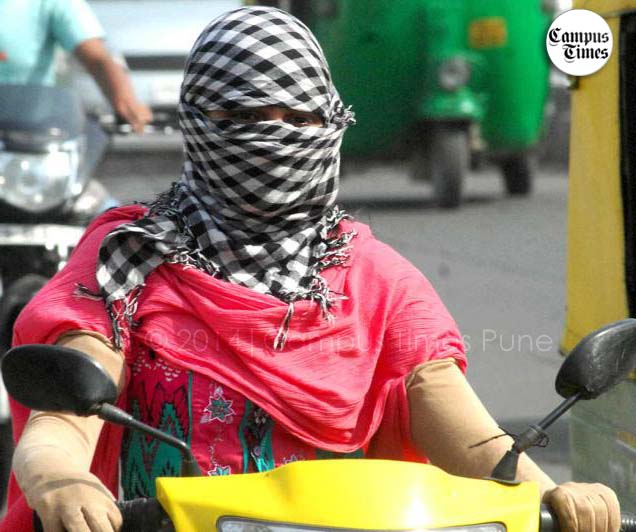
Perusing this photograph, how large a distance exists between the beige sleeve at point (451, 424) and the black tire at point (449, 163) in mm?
10847

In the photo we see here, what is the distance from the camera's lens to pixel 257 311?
2.56m

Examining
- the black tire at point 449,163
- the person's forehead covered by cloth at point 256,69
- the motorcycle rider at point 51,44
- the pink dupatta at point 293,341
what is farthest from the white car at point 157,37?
the pink dupatta at point 293,341

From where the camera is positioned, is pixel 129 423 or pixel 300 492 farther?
pixel 129 423

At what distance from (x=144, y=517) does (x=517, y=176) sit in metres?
13.6

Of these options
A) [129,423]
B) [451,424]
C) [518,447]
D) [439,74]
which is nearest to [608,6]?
[451,424]

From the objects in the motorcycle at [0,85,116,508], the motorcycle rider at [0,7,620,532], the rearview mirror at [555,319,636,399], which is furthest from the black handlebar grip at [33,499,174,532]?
the motorcycle at [0,85,116,508]

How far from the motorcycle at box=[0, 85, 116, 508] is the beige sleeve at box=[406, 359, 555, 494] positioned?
3.09m

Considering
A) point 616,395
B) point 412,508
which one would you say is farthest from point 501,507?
point 616,395

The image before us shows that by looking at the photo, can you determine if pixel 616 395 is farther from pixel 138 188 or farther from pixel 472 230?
pixel 138 188

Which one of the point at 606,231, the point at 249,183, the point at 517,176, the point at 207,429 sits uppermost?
the point at 249,183

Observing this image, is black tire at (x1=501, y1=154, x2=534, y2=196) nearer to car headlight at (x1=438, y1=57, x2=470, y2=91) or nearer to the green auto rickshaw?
the green auto rickshaw

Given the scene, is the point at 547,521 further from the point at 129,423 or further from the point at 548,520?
the point at 129,423

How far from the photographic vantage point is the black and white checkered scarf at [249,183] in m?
2.62

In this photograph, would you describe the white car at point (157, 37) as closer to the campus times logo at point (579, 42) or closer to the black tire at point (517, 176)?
the black tire at point (517, 176)
